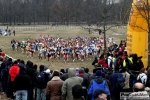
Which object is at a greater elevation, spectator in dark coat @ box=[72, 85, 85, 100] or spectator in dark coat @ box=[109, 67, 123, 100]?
spectator in dark coat @ box=[72, 85, 85, 100]

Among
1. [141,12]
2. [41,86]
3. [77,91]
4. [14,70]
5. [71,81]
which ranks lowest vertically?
[41,86]

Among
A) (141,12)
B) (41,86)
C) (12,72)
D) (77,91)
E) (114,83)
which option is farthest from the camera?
→ (141,12)

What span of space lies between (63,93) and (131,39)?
1156 cm

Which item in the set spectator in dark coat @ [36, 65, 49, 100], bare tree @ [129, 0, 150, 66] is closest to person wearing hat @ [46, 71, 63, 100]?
spectator in dark coat @ [36, 65, 49, 100]

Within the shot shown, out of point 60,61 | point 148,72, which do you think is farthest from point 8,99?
point 60,61

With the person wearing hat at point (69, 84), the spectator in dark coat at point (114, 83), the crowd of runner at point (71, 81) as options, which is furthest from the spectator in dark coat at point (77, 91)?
the spectator in dark coat at point (114, 83)

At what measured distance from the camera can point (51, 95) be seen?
8.62 m

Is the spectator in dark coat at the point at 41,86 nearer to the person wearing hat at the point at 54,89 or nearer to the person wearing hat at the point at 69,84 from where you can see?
the person wearing hat at the point at 54,89

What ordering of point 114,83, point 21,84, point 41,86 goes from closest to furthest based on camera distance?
point 21,84, point 114,83, point 41,86

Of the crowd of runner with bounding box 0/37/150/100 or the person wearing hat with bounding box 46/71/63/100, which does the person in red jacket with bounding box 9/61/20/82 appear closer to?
the crowd of runner with bounding box 0/37/150/100

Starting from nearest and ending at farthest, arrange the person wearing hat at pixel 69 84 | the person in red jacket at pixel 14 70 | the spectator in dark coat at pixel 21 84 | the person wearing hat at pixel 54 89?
the person wearing hat at pixel 69 84, the person wearing hat at pixel 54 89, the spectator in dark coat at pixel 21 84, the person in red jacket at pixel 14 70

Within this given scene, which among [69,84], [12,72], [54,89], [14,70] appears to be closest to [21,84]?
Result: [54,89]

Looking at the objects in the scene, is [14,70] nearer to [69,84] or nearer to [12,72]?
[12,72]

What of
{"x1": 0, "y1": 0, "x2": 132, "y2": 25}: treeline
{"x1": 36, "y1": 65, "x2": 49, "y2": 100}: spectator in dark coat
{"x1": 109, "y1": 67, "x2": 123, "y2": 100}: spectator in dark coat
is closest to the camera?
{"x1": 109, "y1": 67, "x2": 123, "y2": 100}: spectator in dark coat
